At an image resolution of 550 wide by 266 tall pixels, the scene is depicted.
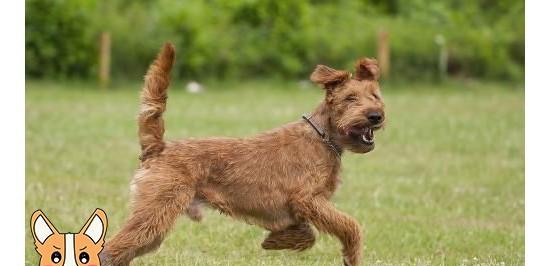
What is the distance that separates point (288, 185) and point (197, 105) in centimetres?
1154

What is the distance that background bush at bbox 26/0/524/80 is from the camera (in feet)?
68.2

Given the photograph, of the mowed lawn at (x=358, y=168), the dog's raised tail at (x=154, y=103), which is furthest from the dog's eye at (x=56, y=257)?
the mowed lawn at (x=358, y=168)

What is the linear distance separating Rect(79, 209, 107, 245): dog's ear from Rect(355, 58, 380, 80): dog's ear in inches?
74.0

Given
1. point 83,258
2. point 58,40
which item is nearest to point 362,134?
point 83,258

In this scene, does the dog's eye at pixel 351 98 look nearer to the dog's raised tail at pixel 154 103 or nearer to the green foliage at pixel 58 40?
the dog's raised tail at pixel 154 103

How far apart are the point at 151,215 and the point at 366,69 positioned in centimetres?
167

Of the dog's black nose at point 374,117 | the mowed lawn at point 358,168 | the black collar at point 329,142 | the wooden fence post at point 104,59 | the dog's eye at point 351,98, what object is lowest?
the mowed lawn at point 358,168

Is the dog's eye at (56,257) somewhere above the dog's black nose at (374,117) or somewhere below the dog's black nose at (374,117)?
below

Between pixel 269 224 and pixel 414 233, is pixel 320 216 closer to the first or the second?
pixel 269 224

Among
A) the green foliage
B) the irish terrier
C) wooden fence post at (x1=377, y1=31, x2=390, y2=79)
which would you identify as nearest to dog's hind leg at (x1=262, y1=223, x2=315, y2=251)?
the irish terrier

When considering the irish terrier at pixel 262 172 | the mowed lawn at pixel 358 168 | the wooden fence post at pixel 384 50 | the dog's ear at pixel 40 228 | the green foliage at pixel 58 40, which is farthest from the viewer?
the wooden fence post at pixel 384 50

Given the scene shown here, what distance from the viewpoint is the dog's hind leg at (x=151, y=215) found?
21.9 ft

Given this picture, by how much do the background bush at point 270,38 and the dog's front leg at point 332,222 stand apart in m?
13.9

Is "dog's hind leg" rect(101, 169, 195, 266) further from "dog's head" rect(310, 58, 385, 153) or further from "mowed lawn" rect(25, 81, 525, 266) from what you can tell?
"dog's head" rect(310, 58, 385, 153)
